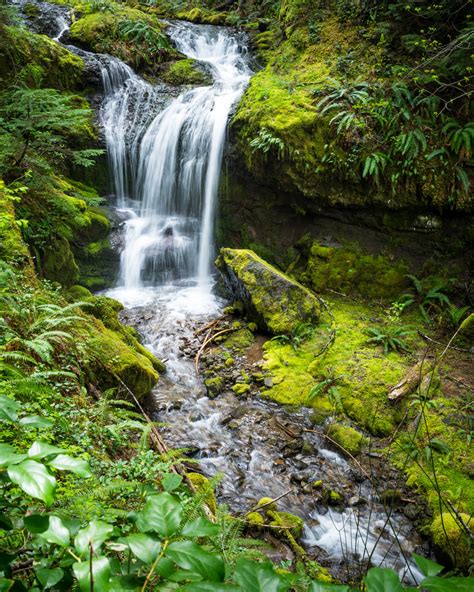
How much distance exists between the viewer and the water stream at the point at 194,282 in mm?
4273

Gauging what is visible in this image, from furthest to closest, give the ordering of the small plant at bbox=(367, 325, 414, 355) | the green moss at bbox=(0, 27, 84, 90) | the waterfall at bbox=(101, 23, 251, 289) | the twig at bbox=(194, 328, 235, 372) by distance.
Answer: the waterfall at bbox=(101, 23, 251, 289) < the green moss at bbox=(0, 27, 84, 90) < the twig at bbox=(194, 328, 235, 372) < the small plant at bbox=(367, 325, 414, 355)

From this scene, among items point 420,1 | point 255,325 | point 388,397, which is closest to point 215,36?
point 420,1

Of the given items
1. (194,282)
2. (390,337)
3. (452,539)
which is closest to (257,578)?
(452,539)

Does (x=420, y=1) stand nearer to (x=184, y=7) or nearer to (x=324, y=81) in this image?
(x=324, y=81)

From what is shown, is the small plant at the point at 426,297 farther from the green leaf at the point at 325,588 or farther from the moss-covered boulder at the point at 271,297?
the green leaf at the point at 325,588

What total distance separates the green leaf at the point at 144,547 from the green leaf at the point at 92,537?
5cm

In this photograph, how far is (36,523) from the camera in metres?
0.75

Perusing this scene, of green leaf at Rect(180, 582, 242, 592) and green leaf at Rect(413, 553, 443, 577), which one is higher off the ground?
green leaf at Rect(180, 582, 242, 592)

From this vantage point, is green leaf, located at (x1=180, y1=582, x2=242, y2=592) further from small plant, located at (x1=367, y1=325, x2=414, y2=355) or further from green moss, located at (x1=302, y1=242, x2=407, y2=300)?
green moss, located at (x1=302, y1=242, x2=407, y2=300)

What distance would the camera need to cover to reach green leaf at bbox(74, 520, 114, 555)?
0.74m

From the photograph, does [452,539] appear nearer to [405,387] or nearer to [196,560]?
[405,387]

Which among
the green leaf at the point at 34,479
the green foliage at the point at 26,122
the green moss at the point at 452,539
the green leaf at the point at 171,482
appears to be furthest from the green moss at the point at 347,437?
the green foliage at the point at 26,122

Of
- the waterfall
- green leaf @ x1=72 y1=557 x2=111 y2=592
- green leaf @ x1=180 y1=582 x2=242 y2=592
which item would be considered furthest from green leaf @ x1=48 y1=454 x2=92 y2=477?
the waterfall

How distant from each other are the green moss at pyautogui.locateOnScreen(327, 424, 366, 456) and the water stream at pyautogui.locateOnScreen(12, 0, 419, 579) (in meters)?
0.23
